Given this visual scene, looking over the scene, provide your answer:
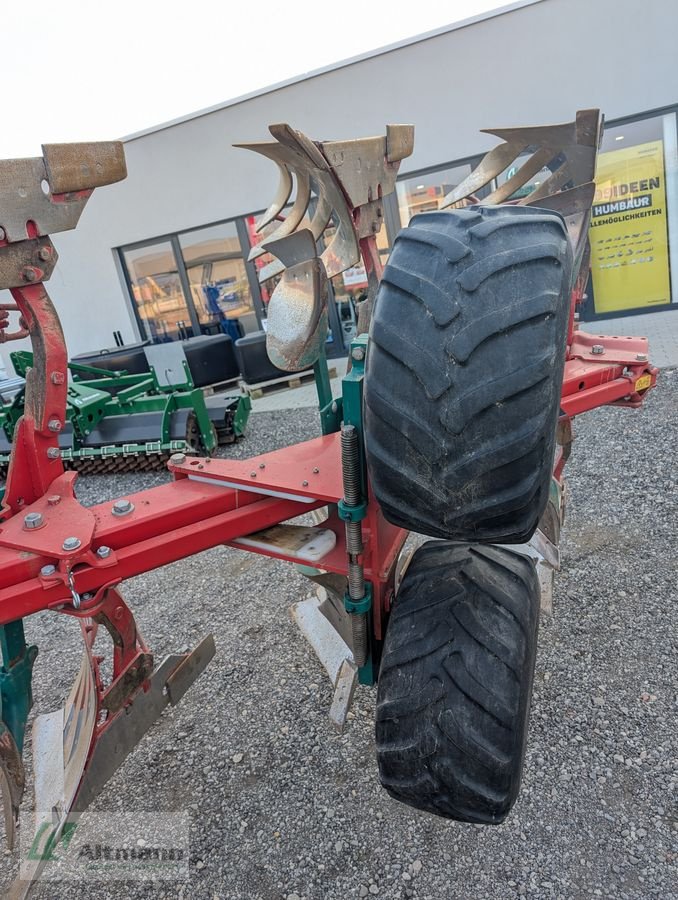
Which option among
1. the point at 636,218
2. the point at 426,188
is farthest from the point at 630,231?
the point at 426,188

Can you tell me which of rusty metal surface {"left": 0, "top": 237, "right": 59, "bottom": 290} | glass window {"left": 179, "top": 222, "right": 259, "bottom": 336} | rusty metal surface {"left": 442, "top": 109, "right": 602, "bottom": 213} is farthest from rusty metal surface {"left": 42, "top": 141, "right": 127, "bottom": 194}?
glass window {"left": 179, "top": 222, "right": 259, "bottom": 336}

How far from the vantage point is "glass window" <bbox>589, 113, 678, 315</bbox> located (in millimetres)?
7781

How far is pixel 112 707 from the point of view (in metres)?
2.12

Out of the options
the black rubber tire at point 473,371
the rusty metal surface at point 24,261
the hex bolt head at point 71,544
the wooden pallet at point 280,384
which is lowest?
the wooden pallet at point 280,384

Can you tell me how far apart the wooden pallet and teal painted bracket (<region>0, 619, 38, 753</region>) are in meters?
6.00

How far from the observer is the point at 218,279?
391 inches

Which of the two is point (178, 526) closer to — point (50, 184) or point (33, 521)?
point (33, 521)

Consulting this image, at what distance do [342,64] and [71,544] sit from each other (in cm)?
874

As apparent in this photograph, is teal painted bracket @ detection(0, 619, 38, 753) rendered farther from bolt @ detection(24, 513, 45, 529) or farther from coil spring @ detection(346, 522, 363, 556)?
coil spring @ detection(346, 522, 363, 556)

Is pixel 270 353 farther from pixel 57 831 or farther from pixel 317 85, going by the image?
pixel 317 85

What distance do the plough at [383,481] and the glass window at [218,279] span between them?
26.1 ft

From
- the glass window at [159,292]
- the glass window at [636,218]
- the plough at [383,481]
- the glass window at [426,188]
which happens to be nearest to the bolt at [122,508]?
the plough at [383,481]

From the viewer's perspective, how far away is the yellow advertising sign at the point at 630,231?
7.91 m

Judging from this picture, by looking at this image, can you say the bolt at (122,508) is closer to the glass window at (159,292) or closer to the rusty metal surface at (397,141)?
the rusty metal surface at (397,141)
